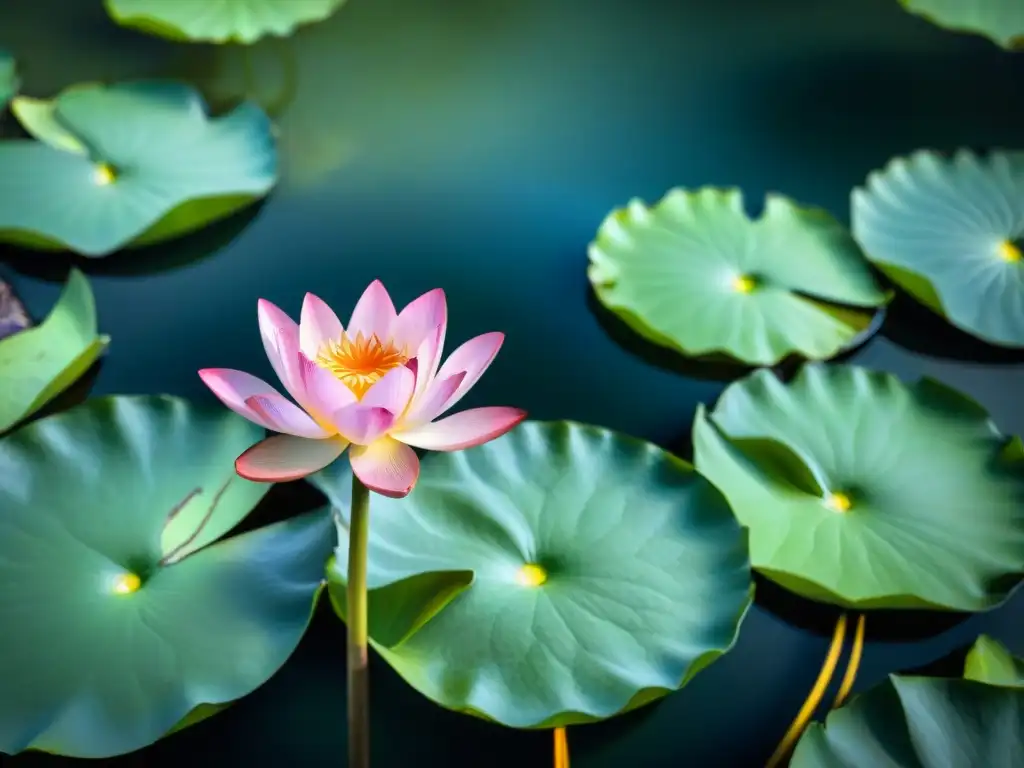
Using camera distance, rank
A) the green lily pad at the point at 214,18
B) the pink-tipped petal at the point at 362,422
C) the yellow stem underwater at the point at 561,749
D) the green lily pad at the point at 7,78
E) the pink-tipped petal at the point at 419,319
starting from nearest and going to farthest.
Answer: the pink-tipped petal at the point at 362,422 < the pink-tipped petal at the point at 419,319 < the yellow stem underwater at the point at 561,749 < the green lily pad at the point at 7,78 < the green lily pad at the point at 214,18

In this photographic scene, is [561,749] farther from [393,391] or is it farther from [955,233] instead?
[955,233]

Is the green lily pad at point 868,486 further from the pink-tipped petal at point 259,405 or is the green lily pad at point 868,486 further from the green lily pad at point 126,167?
the green lily pad at point 126,167

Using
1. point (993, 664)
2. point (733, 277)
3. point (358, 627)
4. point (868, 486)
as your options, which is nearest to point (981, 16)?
point (733, 277)

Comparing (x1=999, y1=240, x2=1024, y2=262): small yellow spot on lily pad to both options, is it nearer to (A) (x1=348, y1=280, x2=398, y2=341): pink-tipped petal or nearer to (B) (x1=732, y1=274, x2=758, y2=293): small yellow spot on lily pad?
(B) (x1=732, y1=274, x2=758, y2=293): small yellow spot on lily pad

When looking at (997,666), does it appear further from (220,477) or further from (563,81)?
(563,81)

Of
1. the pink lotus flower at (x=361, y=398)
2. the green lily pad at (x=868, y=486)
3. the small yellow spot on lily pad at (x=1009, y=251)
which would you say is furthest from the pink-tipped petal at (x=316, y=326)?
the small yellow spot on lily pad at (x=1009, y=251)

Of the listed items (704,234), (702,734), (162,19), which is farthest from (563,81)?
(702,734)
